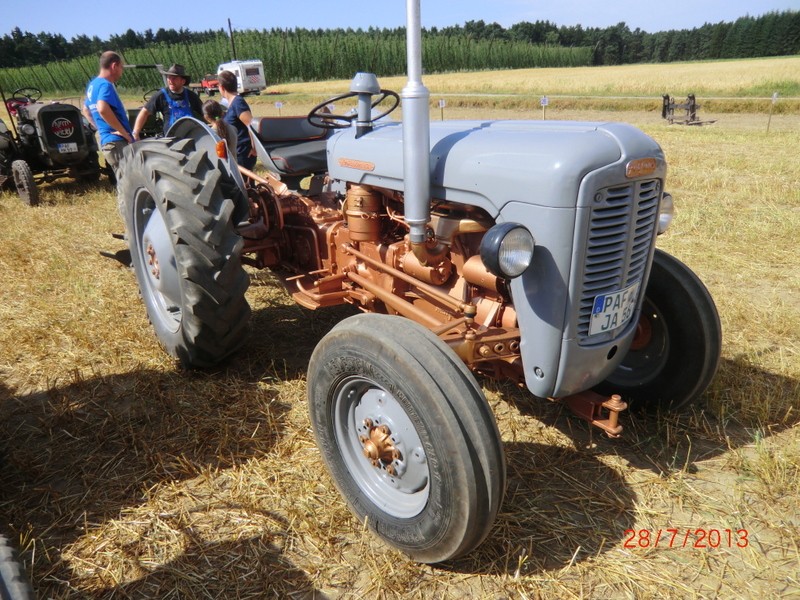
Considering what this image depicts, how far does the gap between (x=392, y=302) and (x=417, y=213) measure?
55 cm

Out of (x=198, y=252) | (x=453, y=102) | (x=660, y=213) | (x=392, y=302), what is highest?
(x=660, y=213)

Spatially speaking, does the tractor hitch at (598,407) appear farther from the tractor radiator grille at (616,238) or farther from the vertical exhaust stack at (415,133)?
the vertical exhaust stack at (415,133)

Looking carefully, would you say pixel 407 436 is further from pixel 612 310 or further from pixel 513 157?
pixel 513 157

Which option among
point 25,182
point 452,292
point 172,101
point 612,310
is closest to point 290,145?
point 452,292

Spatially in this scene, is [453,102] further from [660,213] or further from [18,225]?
[660,213]

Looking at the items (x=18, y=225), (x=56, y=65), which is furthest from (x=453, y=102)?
(x=56, y=65)

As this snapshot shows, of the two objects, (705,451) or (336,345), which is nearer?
(336,345)

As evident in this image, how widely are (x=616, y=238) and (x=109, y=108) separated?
15.5ft

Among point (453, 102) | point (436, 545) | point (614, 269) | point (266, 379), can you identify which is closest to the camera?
point (436, 545)

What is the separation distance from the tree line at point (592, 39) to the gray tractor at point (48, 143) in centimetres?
3910

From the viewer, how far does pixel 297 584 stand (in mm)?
1849

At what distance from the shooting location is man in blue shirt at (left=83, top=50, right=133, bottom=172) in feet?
16.0
